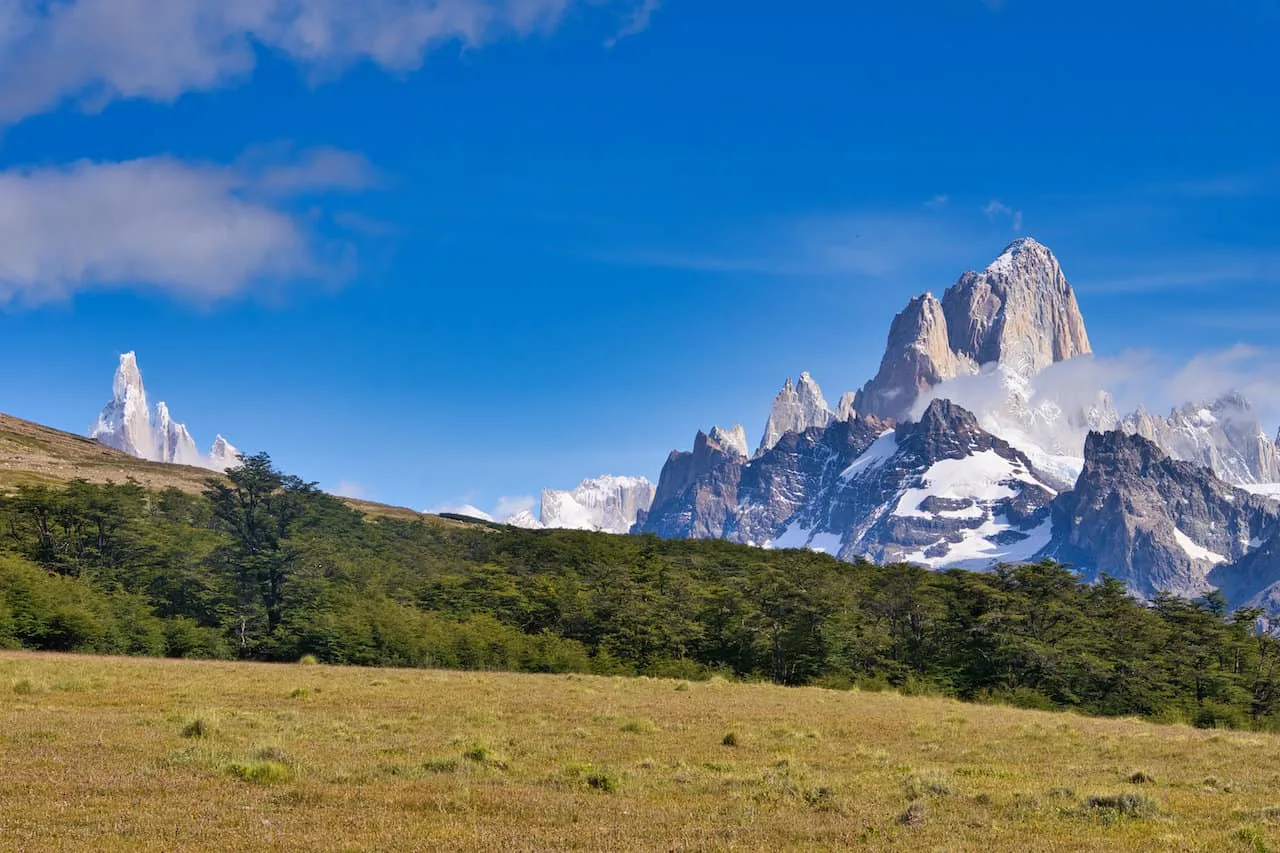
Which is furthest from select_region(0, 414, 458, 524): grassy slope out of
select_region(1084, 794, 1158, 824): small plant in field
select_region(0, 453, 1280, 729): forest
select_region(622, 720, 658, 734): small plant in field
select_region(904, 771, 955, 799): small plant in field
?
select_region(1084, 794, 1158, 824): small plant in field

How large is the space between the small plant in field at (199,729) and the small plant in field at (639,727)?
1158 centimetres

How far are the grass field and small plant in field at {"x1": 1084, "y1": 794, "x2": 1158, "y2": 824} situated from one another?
0.05m

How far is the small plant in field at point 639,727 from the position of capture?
27.5 meters

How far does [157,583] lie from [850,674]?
5725 centimetres

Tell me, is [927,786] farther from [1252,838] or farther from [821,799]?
[1252,838]

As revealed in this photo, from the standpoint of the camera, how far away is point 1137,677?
65438mm

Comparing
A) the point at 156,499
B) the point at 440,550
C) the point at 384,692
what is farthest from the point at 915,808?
the point at 156,499

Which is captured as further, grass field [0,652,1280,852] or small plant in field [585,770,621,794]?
small plant in field [585,770,621,794]

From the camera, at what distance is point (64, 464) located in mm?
157625

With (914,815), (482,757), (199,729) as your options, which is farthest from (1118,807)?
(199,729)

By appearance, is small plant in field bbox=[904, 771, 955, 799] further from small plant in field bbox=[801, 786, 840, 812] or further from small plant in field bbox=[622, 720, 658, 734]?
small plant in field bbox=[622, 720, 658, 734]

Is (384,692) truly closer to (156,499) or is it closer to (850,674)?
(850,674)

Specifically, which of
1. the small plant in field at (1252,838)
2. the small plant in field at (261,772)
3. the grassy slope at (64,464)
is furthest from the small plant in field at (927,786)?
the grassy slope at (64,464)

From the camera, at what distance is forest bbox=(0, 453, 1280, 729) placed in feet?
211
